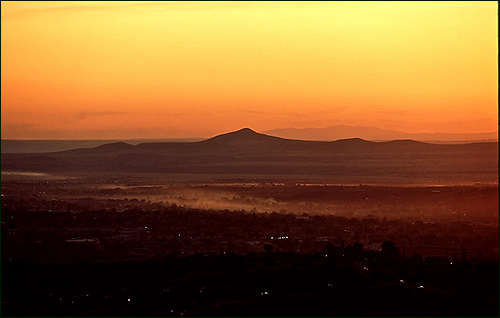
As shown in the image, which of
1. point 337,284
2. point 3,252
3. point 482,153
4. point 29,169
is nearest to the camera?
point 337,284

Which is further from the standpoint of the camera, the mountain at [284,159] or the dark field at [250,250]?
the mountain at [284,159]

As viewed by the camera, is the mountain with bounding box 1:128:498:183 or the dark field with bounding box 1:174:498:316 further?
the mountain with bounding box 1:128:498:183

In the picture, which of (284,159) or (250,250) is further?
(284,159)

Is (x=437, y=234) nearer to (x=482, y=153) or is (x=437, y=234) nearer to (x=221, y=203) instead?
(x=221, y=203)

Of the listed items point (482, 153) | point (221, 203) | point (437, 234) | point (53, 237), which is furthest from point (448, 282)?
point (482, 153)
